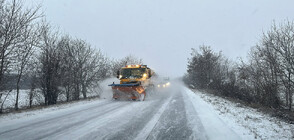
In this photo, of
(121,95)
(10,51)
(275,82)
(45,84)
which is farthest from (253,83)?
(45,84)

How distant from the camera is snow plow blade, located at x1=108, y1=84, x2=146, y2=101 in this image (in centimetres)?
1145

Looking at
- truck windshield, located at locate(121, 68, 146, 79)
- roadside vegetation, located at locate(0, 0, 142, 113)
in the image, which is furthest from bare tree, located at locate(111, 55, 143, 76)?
truck windshield, located at locate(121, 68, 146, 79)

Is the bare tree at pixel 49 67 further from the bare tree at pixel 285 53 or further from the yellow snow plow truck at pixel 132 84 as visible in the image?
the bare tree at pixel 285 53

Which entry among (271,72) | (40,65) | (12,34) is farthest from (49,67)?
(271,72)

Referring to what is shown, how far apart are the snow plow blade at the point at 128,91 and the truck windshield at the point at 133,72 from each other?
4.93 feet

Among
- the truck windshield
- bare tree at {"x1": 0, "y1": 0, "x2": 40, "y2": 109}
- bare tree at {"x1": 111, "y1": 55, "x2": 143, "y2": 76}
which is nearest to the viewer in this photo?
bare tree at {"x1": 0, "y1": 0, "x2": 40, "y2": 109}

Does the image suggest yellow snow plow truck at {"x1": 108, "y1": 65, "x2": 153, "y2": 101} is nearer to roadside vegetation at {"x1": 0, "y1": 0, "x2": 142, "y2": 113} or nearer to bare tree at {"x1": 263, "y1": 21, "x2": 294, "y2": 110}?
Result: roadside vegetation at {"x1": 0, "y1": 0, "x2": 142, "y2": 113}

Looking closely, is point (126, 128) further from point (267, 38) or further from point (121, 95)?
point (267, 38)

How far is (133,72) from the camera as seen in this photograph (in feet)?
43.7

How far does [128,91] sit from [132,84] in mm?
715

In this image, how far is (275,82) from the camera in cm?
1152

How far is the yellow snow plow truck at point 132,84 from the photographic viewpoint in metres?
11.5

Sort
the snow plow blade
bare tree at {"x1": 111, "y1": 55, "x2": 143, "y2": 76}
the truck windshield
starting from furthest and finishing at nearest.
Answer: bare tree at {"x1": 111, "y1": 55, "x2": 143, "y2": 76}
the truck windshield
the snow plow blade

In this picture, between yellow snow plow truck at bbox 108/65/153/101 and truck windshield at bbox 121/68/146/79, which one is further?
truck windshield at bbox 121/68/146/79
